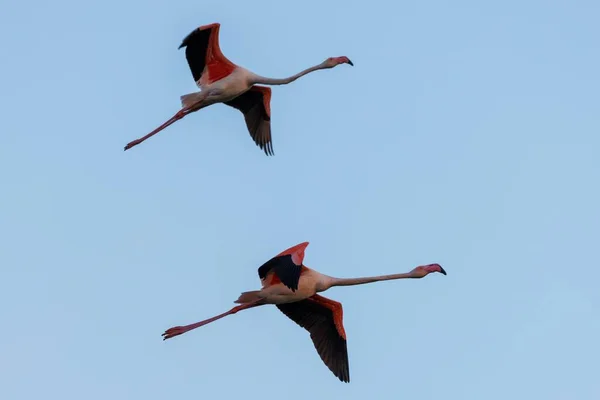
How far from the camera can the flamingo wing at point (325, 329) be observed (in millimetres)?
23578

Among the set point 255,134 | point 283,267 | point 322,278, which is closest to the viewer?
point 283,267

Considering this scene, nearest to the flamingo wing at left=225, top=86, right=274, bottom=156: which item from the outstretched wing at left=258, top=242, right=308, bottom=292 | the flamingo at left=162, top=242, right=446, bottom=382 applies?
the flamingo at left=162, top=242, right=446, bottom=382

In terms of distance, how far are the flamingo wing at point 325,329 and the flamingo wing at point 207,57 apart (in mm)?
4417

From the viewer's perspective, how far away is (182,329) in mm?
23469

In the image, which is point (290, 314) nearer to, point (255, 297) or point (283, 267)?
point (255, 297)

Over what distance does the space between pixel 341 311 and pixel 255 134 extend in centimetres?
499

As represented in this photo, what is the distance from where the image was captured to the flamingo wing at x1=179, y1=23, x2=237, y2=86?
2422 cm

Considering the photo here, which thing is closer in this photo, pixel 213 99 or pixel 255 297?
pixel 255 297

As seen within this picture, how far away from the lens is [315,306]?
23.6 meters

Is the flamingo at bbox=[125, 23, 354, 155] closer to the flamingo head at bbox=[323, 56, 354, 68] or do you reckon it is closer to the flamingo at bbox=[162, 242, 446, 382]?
the flamingo head at bbox=[323, 56, 354, 68]

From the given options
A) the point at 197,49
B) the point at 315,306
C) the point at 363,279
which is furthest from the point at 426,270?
the point at 197,49

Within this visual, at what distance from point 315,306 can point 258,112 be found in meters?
4.99

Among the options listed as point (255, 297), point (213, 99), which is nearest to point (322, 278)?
point (255, 297)

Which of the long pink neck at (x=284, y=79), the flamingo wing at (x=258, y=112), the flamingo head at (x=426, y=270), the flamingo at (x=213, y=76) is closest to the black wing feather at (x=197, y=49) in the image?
the flamingo at (x=213, y=76)
